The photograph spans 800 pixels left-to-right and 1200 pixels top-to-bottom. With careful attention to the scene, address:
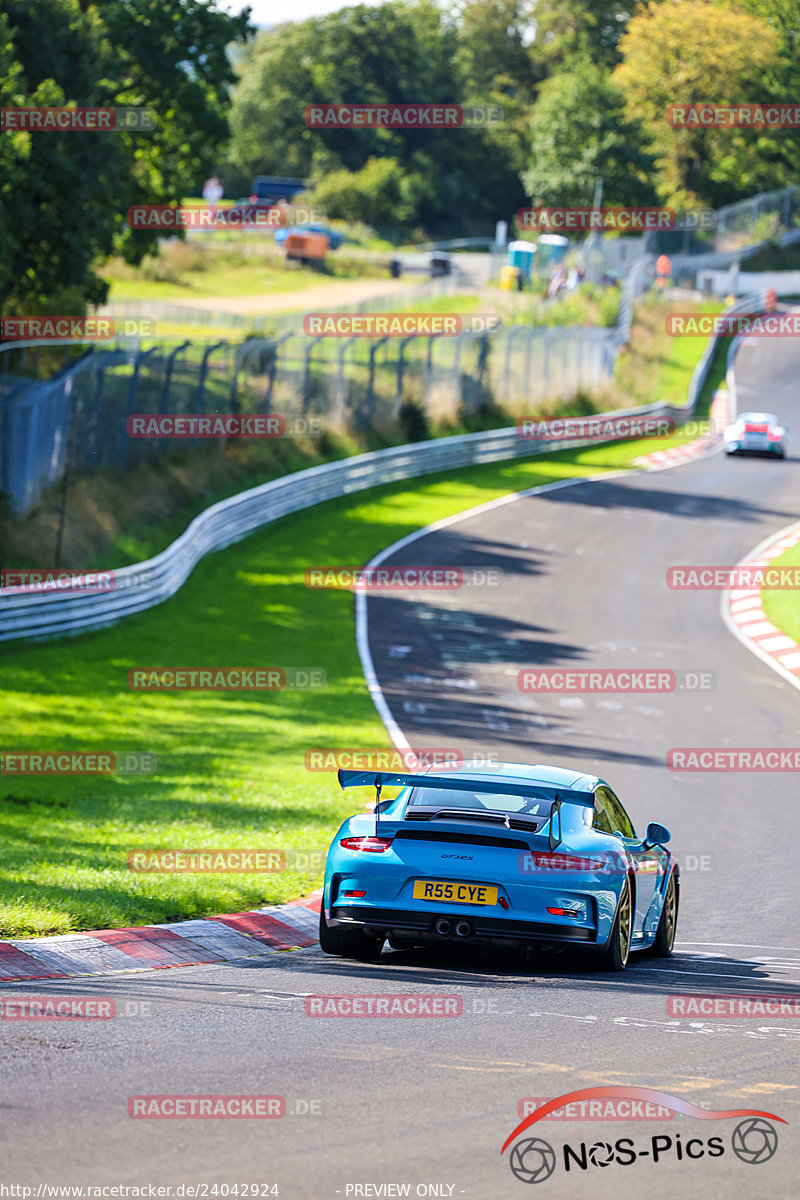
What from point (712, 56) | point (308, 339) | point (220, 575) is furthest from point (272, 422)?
point (712, 56)

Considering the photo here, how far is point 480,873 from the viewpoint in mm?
8656

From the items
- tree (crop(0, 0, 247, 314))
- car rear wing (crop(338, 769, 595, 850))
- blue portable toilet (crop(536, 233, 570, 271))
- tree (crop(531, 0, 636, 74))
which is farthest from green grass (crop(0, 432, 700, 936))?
tree (crop(531, 0, 636, 74))

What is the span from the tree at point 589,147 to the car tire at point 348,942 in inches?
3306

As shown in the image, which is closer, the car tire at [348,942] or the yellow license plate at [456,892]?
the yellow license plate at [456,892]

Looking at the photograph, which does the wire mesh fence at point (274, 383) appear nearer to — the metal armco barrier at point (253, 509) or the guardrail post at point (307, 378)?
the guardrail post at point (307, 378)

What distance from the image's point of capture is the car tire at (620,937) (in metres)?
9.05

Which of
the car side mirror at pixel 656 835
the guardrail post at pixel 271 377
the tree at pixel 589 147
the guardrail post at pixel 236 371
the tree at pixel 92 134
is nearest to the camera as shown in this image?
the car side mirror at pixel 656 835

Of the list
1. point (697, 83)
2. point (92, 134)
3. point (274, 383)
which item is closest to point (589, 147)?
point (697, 83)

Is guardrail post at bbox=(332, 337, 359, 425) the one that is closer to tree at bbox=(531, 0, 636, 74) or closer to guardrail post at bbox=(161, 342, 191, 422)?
guardrail post at bbox=(161, 342, 191, 422)

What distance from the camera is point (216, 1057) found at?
666 cm

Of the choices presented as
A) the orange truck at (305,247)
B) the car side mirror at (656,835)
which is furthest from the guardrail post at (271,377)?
the orange truck at (305,247)

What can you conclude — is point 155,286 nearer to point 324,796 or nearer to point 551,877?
point 324,796

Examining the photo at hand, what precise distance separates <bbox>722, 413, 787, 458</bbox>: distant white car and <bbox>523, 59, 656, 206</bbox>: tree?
46.9 m

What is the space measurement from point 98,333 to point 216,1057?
32133 mm
